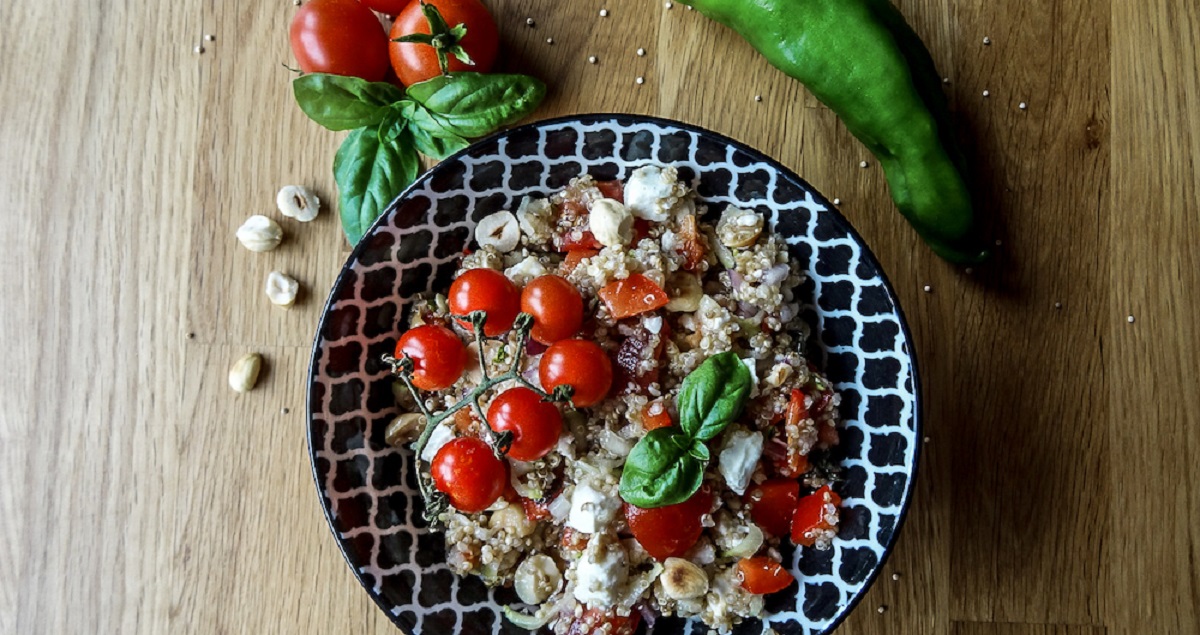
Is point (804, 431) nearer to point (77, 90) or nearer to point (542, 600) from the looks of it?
point (542, 600)

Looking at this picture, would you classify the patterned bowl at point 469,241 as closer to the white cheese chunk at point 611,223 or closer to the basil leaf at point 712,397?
the white cheese chunk at point 611,223

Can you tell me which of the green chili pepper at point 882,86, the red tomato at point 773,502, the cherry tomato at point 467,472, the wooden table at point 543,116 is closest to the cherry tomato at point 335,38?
the wooden table at point 543,116

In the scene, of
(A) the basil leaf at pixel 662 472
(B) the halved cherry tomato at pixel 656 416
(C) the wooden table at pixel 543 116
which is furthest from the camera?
(C) the wooden table at pixel 543 116

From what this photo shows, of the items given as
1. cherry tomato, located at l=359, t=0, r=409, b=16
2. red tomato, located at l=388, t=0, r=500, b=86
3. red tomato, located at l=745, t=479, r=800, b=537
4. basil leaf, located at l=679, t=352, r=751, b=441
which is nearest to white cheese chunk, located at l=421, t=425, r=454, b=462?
basil leaf, located at l=679, t=352, r=751, b=441

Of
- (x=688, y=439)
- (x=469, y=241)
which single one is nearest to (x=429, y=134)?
(x=469, y=241)

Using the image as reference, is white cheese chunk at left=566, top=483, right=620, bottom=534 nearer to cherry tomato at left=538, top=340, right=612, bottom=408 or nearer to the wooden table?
cherry tomato at left=538, top=340, right=612, bottom=408

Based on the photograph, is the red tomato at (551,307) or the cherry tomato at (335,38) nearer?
the red tomato at (551,307)

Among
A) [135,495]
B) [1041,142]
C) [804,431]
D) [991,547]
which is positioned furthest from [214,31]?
[991,547]

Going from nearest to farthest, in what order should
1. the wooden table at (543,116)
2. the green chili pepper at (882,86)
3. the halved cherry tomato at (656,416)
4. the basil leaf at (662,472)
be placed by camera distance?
the basil leaf at (662,472) < the halved cherry tomato at (656,416) < the green chili pepper at (882,86) < the wooden table at (543,116)
